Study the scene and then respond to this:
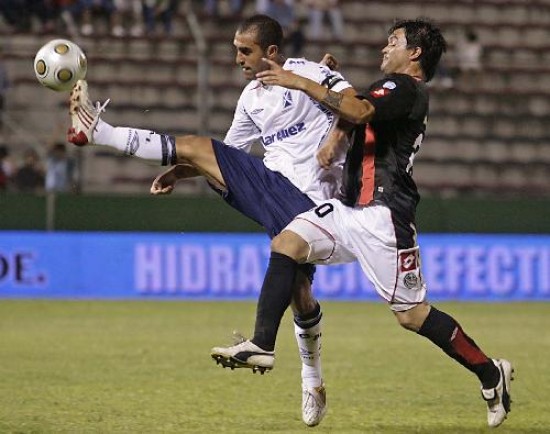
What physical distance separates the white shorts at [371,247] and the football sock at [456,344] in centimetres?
15

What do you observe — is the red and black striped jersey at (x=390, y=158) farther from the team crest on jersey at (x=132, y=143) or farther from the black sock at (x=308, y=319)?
the team crest on jersey at (x=132, y=143)

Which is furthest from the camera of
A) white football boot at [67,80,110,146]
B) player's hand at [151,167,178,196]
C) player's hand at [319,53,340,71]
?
player's hand at [319,53,340,71]

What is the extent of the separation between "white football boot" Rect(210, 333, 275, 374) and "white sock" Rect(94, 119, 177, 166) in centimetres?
114

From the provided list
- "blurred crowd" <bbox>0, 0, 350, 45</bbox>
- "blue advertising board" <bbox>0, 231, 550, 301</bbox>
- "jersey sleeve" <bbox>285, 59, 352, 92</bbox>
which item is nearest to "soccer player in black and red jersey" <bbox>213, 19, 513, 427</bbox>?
"jersey sleeve" <bbox>285, 59, 352, 92</bbox>

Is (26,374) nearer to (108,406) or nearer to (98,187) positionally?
(108,406)

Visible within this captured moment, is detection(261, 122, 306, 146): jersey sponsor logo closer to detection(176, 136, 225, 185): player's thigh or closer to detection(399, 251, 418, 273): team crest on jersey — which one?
detection(176, 136, 225, 185): player's thigh

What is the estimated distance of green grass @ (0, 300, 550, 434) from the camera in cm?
777

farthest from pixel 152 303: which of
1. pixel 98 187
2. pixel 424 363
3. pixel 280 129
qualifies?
pixel 280 129

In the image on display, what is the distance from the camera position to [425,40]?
7.35m

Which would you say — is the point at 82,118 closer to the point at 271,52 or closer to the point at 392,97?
the point at 271,52

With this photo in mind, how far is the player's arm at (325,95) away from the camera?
22.4 feet

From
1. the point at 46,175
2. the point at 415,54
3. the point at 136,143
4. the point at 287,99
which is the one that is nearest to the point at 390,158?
the point at 415,54

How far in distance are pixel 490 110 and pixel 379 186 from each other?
15.4 m

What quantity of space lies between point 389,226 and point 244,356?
108 cm
